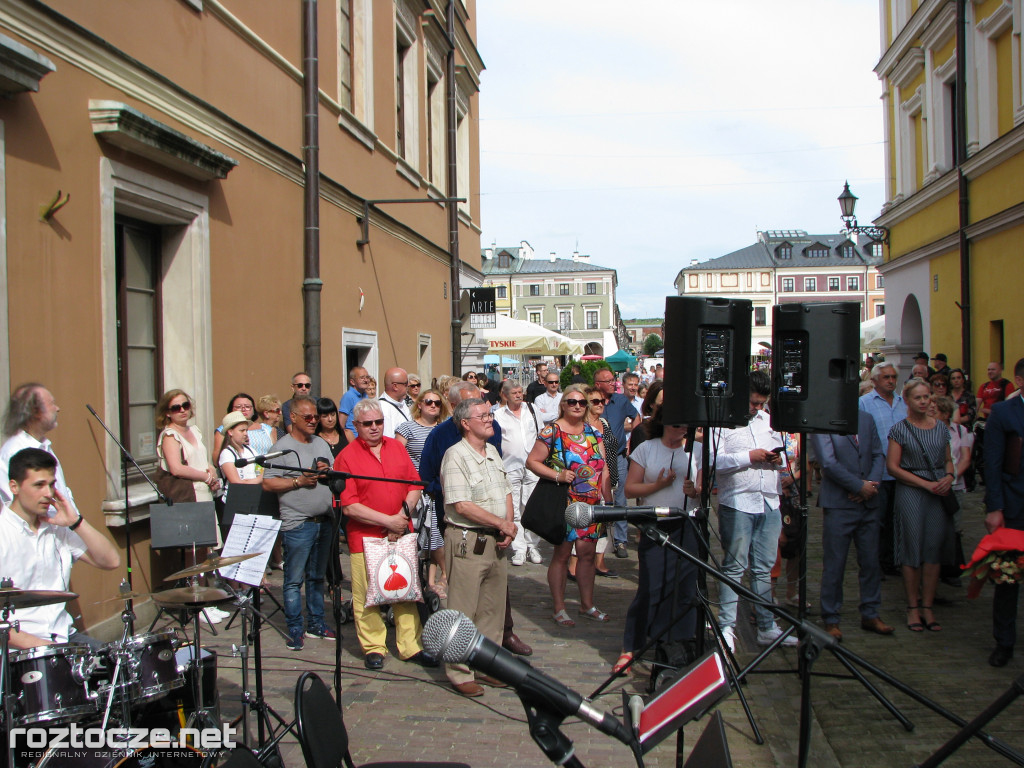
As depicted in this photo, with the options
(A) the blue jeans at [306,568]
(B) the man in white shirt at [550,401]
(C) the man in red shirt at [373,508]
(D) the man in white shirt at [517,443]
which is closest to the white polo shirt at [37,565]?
(C) the man in red shirt at [373,508]

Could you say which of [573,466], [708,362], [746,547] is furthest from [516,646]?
[708,362]

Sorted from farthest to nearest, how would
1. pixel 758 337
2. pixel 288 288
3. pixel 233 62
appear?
pixel 758 337 → pixel 288 288 → pixel 233 62

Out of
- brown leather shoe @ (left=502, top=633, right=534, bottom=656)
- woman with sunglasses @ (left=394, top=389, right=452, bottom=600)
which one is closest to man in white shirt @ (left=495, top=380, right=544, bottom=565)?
woman with sunglasses @ (left=394, top=389, right=452, bottom=600)

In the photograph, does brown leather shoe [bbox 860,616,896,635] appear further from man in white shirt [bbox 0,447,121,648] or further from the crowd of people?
man in white shirt [bbox 0,447,121,648]

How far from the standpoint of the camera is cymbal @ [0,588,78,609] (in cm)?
324

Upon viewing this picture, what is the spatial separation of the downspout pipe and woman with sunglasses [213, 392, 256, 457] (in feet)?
34.0

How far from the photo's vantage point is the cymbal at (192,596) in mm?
3805

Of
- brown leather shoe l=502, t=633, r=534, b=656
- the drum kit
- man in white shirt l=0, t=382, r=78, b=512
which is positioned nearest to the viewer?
the drum kit

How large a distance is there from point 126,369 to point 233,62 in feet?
11.2

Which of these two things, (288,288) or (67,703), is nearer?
(67,703)

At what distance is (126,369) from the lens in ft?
22.7

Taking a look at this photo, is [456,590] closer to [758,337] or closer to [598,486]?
[598,486]

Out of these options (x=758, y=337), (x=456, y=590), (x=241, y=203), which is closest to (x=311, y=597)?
(x=456, y=590)

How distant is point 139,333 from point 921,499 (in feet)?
21.7
